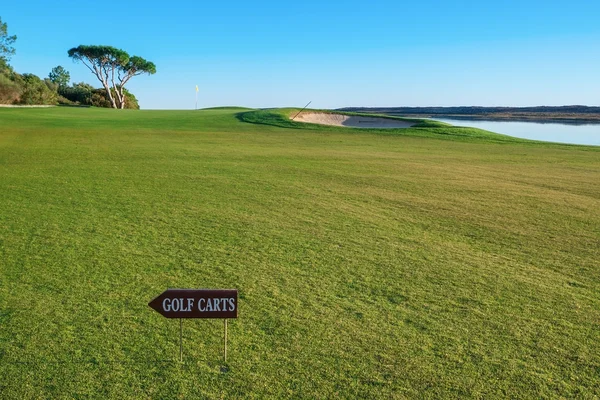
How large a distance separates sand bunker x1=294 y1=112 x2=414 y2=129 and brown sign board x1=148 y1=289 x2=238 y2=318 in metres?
32.3

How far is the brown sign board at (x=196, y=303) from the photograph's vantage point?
3338 mm

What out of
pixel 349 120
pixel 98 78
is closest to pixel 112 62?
pixel 98 78

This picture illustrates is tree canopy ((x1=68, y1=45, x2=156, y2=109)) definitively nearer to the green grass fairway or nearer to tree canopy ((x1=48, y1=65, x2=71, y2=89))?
tree canopy ((x1=48, y1=65, x2=71, y2=89))

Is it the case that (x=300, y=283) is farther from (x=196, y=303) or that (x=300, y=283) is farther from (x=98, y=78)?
(x=98, y=78)

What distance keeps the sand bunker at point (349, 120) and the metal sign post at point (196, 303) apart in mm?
32328

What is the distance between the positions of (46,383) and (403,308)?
2944 mm

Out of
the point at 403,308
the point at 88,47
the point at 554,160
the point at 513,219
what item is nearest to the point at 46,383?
the point at 403,308

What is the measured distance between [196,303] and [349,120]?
34.9 m

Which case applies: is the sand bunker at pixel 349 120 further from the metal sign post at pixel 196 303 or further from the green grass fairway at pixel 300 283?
the metal sign post at pixel 196 303

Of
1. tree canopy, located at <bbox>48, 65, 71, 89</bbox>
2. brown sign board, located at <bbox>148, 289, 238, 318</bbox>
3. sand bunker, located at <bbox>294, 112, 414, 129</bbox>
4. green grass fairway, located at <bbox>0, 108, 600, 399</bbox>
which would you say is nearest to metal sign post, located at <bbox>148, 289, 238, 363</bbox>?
brown sign board, located at <bbox>148, 289, 238, 318</bbox>

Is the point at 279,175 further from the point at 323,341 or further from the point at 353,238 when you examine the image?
the point at 323,341

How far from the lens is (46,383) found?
11.5ft

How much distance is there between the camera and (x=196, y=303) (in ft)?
11.0

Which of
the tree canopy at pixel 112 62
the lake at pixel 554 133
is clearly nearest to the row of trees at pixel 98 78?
the tree canopy at pixel 112 62
